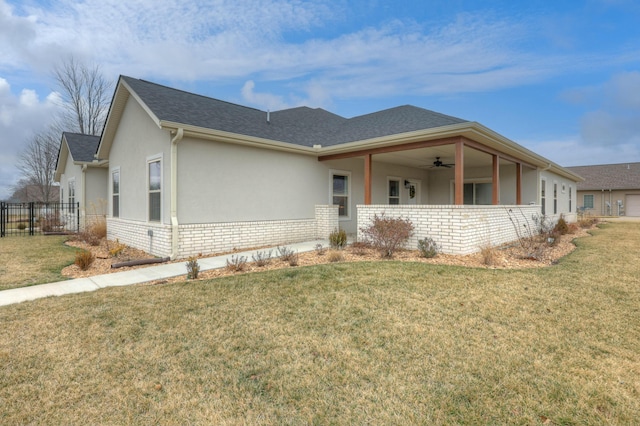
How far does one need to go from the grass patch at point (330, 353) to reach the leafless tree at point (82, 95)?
91.5ft

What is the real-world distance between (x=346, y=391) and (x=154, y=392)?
1580 millimetres

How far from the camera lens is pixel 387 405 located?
7.93 feet

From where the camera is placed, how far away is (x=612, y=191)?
2934cm

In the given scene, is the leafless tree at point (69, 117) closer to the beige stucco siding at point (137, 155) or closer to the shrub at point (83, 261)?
the beige stucco siding at point (137, 155)

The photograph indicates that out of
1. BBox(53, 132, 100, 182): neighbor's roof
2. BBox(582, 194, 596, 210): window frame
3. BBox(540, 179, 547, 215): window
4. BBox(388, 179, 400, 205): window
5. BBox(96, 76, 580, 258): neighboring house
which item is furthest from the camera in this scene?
BBox(582, 194, 596, 210): window frame

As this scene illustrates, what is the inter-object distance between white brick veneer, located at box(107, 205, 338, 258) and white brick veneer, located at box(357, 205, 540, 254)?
1925mm

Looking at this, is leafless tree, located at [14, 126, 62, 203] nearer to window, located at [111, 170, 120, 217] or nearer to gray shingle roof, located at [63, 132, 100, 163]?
gray shingle roof, located at [63, 132, 100, 163]

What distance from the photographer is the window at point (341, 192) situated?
1187 cm

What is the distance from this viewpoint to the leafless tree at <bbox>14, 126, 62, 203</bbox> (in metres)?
27.3

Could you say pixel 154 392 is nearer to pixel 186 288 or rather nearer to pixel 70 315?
pixel 70 315

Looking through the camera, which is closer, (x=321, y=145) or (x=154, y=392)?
(x=154, y=392)

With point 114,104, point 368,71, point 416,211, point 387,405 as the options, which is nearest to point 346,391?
point 387,405

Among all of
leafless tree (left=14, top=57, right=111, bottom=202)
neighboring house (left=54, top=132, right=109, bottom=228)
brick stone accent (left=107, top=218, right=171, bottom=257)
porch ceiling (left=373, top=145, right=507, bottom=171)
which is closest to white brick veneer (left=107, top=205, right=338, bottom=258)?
brick stone accent (left=107, top=218, right=171, bottom=257)

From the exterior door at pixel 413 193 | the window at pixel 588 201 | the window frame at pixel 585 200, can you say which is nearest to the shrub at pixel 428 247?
the exterior door at pixel 413 193
